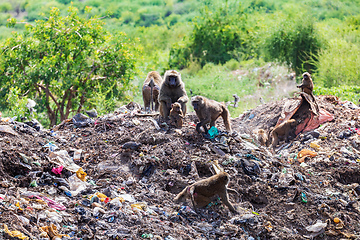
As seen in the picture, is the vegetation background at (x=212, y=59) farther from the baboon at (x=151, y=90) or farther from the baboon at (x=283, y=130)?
the baboon at (x=283, y=130)

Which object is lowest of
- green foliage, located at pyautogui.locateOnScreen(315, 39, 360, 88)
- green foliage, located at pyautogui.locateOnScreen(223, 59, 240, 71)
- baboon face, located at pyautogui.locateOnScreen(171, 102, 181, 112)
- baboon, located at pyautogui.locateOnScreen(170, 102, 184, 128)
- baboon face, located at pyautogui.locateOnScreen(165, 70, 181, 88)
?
green foliage, located at pyautogui.locateOnScreen(223, 59, 240, 71)

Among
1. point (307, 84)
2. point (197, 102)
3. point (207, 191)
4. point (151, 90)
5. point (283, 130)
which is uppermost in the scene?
point (197, 102)

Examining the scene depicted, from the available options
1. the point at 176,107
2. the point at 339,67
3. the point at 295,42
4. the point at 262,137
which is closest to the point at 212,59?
the point at 295,42

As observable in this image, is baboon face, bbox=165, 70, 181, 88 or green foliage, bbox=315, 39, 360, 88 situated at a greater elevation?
baboon face, bbox=165, 70, 181, 88

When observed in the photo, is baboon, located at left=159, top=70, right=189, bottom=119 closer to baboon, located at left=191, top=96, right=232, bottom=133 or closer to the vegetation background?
baboon, located at left=191, top=96, right=232, bottom=133

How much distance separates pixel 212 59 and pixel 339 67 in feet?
30.9

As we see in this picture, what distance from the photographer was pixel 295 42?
1961 cm

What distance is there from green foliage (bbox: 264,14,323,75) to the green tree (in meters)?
9.16

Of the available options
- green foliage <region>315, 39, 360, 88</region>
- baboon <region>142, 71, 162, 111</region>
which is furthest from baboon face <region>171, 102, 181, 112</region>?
green foliage <region>315, 39, 360, 88</region>

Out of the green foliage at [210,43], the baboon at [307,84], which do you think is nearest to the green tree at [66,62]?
the baboon at [307,84]

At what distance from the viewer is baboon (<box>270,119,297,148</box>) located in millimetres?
9758

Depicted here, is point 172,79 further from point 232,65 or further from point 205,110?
point 232,65

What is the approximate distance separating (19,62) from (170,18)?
38.0 m

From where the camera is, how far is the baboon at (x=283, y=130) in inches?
384
